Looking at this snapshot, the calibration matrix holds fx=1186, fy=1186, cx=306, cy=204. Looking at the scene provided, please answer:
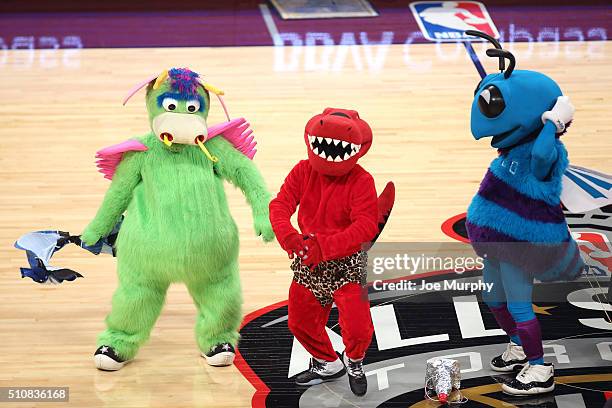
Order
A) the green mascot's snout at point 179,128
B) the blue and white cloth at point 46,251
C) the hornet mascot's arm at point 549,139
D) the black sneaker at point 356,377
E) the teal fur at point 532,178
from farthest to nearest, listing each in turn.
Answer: the blue and white cloth at point 46,251
the green mascot's snout at point 179,128
the black sneaker at point 356,377
the teal fur at point 532,178
the hornet mascot's arm at point 549,139

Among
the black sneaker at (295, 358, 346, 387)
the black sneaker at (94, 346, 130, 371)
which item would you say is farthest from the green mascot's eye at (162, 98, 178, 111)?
the black sneaker at (295, 358, 346, 387)

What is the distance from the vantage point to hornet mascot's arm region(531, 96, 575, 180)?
4.36m

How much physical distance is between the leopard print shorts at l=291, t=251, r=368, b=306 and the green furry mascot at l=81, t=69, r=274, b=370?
333 mm

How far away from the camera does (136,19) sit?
34.0 ft

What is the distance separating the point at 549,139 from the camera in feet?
14.3

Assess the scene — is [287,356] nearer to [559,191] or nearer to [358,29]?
[559,191]

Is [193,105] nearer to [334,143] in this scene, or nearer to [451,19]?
[334,143]

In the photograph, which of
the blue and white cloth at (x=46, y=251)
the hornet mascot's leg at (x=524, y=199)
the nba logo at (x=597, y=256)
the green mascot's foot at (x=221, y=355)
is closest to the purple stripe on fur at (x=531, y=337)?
the hornet mascot's leg at (x=524, y=199)

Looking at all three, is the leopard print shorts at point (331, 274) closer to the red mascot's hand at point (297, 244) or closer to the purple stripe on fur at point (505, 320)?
the red mascot's hand at point (297, 244)

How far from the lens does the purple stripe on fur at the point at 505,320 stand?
4766 mm

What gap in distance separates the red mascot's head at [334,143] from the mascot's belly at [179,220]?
0.56 metres

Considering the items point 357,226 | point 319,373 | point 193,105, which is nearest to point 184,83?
point 193,105

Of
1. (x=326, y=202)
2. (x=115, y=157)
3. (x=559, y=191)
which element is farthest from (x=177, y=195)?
(x=559, y=191)

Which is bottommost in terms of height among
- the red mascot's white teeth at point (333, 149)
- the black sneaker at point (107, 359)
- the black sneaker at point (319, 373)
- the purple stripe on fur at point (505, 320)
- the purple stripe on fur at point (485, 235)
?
the black sneaker at point (107, 359)
